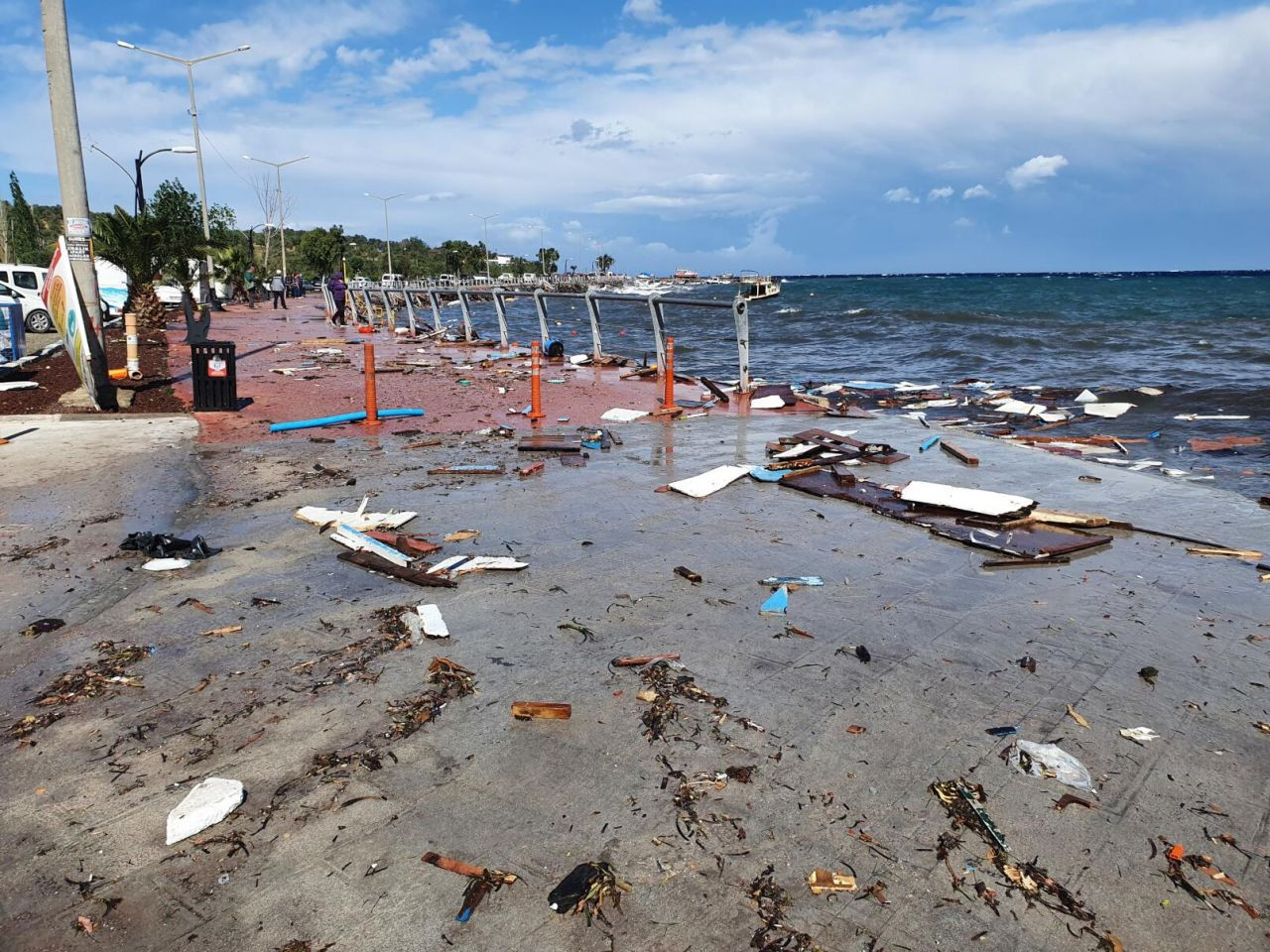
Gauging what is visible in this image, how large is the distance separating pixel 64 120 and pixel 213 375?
353 cm

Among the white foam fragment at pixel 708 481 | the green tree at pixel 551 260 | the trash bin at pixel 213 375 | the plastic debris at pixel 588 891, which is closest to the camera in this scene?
the plastic debris at pixel 588 891

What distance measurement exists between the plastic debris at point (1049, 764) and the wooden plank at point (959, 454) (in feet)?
20.1

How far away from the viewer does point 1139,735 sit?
3637 millimetres

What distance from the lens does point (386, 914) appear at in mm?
A: 2559

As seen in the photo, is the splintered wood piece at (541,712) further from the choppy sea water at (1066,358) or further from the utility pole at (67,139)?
the utility pole at (67,139)

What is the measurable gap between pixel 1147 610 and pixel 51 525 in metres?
7.66

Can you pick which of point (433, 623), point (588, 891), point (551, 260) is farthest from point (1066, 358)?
point (551, 260)

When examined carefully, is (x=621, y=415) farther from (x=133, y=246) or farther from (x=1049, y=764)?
(x=133, y=246)

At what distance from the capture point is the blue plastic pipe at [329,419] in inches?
412

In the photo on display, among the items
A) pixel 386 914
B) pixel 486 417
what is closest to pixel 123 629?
pixel 386 914

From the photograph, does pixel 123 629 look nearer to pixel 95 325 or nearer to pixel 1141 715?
pixel 1141 715

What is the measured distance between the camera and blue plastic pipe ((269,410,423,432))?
1047cm

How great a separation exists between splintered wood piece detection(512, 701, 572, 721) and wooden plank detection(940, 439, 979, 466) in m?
6.88

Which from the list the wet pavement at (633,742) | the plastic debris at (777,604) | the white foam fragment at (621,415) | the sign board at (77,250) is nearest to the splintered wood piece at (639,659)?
the wet pavement at (633,742)
